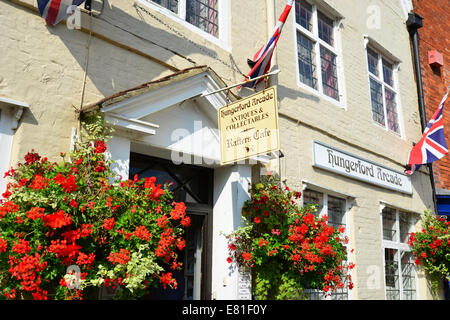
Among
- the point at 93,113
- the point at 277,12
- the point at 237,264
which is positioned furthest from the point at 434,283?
the point at 93,113

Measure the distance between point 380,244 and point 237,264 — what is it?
3851 mm

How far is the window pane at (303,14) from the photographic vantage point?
7.39 m

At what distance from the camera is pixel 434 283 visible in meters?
8.61

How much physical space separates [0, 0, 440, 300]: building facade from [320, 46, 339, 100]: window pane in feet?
0.11

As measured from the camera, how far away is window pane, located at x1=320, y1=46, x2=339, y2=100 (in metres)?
7.64

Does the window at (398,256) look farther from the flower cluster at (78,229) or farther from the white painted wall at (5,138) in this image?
the white painted wall at (5,138)

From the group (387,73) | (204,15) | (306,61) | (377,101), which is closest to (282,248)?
(204,15)

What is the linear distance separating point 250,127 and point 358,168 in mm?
3914

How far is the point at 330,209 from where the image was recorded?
7094 millimetres

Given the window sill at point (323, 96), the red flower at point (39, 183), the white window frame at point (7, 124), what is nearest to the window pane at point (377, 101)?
the window sill at point (323, 96)

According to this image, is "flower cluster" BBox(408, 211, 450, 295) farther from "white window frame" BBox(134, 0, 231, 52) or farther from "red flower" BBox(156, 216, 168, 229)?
"red flower" BBox(156, 216, 168, 229)

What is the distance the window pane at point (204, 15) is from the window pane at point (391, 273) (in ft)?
17.9

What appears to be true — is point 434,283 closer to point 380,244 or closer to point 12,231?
point 380,244

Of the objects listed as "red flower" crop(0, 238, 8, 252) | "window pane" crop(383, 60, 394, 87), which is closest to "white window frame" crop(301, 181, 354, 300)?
"window pane" crop(383, 60, 394, 87)
